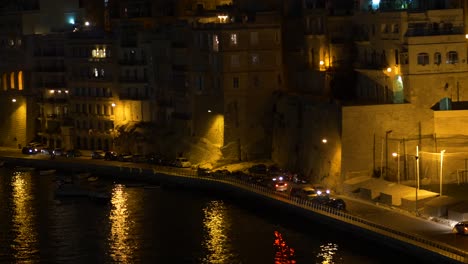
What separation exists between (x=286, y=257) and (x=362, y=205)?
25.0ft

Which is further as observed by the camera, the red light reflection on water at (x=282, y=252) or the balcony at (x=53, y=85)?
the balcony at (x=53, y=85)

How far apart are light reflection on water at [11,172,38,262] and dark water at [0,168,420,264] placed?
0.15 feet

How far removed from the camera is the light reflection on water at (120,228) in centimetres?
5747

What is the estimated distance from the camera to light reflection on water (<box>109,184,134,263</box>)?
57469 mm

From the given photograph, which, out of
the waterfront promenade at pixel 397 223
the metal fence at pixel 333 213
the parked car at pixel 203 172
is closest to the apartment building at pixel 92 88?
the metal fence at pixel 333 213

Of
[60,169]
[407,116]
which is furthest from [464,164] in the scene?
[60,169]

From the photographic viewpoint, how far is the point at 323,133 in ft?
223

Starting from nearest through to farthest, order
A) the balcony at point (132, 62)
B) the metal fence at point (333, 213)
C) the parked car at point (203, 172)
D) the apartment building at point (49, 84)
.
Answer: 1. the metal fence at point (333, 213)
2. the parked car at point (203, 172)
3. the balcony at point (132, 62)
4. the apartment building at point (49, 84)

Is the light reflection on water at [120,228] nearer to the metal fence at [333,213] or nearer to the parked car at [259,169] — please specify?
the metal fence at [333,213]

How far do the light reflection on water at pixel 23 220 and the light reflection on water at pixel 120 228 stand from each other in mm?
3471

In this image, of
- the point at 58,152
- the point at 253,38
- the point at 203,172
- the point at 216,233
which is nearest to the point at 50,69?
the point at 58,152

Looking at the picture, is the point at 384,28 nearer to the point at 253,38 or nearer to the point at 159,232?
the point at 253,38

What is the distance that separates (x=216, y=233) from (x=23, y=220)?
10367 mm

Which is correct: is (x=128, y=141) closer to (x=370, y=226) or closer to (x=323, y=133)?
(x=323, y=133)
